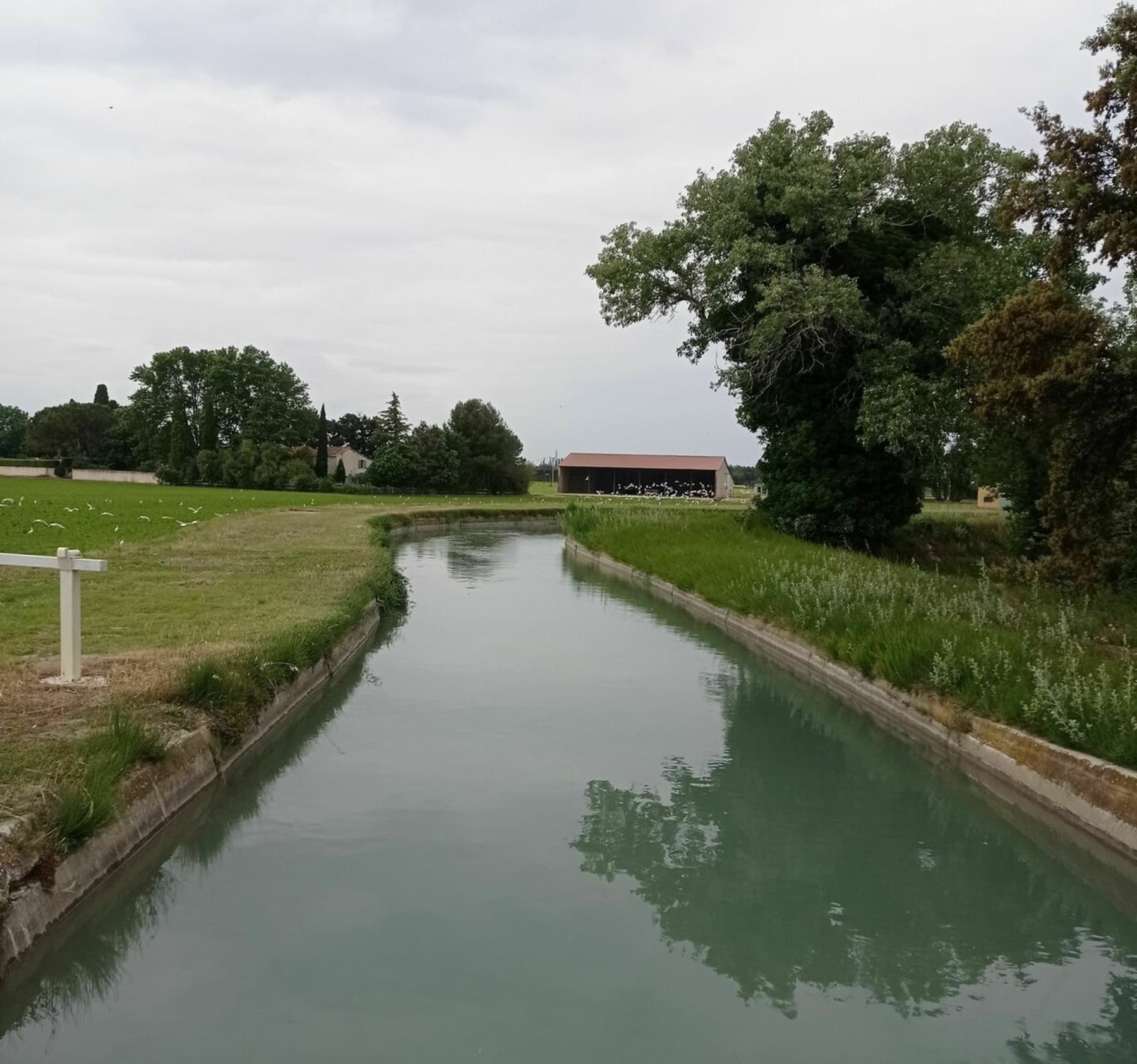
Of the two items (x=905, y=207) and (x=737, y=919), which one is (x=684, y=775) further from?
(x=905, y=207)

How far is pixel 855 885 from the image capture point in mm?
6047

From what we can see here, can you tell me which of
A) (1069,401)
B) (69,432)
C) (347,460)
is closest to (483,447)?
(347,460)

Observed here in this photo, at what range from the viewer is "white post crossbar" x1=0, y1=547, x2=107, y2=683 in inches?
287

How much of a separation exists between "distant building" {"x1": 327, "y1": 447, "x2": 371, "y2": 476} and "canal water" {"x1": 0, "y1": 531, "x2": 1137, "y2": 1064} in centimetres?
7212

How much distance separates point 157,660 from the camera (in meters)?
8.52

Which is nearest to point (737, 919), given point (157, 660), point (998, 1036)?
point (998, 1036)

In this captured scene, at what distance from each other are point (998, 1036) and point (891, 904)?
4.66 ft

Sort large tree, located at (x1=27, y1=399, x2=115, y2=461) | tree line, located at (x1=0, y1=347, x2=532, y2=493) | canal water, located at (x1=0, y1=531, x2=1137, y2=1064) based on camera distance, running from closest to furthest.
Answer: canal water, located at (x1=0, y1=531, x2=1137, y2=1064) → tree line, located at (x1=0, y1=347, x2=532, y2=493) → large tree, located at (x1=27, y1=399, x2=115, y2=461)

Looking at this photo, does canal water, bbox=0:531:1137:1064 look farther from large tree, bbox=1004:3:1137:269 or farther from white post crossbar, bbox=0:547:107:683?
large tree, bbox=1004:3:1137:269

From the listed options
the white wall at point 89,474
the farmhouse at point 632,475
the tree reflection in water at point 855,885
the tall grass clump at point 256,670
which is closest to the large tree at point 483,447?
the farmhouse at point 632,475

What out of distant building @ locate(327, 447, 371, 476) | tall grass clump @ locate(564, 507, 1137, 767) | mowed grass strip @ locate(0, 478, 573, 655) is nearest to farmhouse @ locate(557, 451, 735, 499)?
distant building @ locate(327, 447, 371, 476)

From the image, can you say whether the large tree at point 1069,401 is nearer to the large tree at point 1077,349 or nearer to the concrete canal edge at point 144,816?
the large tree at point 1077,349

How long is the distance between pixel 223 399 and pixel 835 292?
6711 cm

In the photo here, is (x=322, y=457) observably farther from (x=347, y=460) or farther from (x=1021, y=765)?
(x=1021, y=765)
